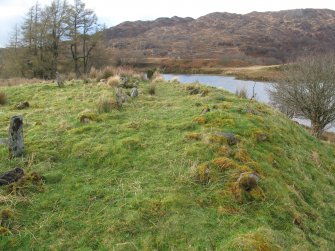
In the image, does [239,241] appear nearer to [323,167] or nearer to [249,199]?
[249,199]

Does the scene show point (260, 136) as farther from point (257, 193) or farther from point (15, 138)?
point (15, 138)

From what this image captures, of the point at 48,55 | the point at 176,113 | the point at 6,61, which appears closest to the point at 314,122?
the point at 176,113

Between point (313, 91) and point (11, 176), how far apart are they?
2092 cm

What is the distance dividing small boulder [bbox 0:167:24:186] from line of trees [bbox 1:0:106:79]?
108 ft

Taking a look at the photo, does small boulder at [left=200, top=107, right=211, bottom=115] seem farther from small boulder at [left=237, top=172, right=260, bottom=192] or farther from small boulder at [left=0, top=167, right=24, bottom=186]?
small boulder at [left=0, top=167, right=24, bottom=186]

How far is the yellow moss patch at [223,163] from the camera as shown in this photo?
6.49 meters

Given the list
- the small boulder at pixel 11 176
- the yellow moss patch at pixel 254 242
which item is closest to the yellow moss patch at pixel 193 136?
the yellow moss patch at pixel 254 242

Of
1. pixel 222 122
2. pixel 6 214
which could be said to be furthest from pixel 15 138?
pixel 222 122

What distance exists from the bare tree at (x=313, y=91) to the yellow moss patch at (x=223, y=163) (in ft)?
54.2

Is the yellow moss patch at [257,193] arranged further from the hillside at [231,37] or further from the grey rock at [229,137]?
the hillside at [231,37]

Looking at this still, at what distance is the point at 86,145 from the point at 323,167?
21.5ft

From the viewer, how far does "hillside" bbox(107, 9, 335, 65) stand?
11831 cm

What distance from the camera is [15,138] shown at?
6.93 metres

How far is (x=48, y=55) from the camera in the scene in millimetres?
39281
